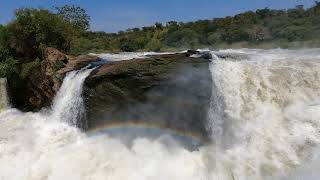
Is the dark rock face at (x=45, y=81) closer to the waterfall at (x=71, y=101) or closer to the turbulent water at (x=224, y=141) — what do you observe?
the waterfall at (x=71, y=101)

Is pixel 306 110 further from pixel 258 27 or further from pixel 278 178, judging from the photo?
pixel 258 27

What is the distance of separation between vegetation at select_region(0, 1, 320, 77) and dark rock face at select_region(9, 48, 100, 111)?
1.85 feet

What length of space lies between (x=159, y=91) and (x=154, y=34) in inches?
1408

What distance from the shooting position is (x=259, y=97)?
15.4 metres

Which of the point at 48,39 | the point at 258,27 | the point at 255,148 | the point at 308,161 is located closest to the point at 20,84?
the point at 48,39

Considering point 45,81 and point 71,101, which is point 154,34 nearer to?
point 45,81

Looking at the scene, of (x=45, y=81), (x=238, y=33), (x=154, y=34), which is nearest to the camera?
(x=45, y=81)

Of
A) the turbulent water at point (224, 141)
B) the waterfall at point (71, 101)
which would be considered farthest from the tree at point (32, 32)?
the turbulent water at point (224, 141)

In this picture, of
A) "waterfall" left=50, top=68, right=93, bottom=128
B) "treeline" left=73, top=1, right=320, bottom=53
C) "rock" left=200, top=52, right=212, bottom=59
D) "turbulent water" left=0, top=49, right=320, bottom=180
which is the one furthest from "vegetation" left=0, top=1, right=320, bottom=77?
"rock" left=200, top=52, right=212, bottom=59

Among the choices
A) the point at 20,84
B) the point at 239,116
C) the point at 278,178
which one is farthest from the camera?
the point at 20,84

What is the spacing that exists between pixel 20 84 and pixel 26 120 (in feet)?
9.22

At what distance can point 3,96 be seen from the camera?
69.2 ft

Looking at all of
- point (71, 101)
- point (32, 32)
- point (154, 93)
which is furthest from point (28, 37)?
point (154, 93)

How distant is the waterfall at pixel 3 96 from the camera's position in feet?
68.5
